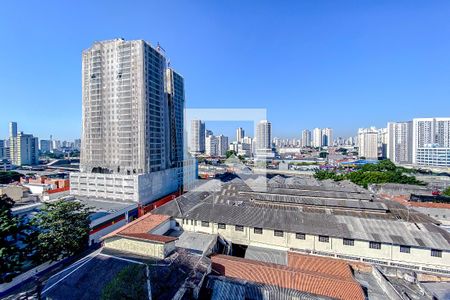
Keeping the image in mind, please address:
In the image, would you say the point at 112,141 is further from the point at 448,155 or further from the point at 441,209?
the point at 448,155

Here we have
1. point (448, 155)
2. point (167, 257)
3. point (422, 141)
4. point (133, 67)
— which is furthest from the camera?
point (422, 141)

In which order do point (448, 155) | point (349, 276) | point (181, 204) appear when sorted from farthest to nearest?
point (448, 155) → point (181, 204) → point (349, 276)

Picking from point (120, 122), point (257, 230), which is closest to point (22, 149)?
point (120, 122)

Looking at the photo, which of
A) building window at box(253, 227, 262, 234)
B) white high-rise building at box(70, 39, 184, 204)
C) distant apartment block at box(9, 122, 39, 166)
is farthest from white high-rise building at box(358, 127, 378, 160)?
distant apartment block at box(9, 122, 39, 166)

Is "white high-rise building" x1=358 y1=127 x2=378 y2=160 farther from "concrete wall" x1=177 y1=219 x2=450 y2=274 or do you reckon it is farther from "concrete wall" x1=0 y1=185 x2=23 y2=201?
"concrete wall" x1=0 y1=185 x2=23 y2=201

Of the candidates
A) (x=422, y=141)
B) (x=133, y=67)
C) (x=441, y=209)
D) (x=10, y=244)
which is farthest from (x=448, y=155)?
(x=10, y=244)

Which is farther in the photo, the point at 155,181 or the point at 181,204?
the point at 155,181
